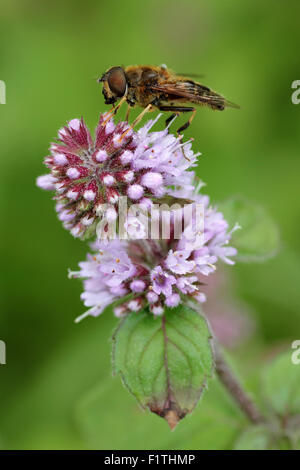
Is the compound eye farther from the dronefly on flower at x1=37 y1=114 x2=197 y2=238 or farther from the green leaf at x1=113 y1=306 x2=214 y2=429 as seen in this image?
the green leaf at x1=113 y1=306 x2=214 y2=429

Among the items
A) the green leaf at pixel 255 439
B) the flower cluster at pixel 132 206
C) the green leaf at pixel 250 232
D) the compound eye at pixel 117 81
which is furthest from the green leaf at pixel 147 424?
the compound eye at pixel 117 81

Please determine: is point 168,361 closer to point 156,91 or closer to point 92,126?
point 156,91

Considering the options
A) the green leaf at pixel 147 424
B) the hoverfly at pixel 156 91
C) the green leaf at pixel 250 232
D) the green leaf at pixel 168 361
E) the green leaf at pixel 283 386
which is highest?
the hoverfly at pixel 156 91

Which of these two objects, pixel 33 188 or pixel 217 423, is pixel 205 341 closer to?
pixel 217 423

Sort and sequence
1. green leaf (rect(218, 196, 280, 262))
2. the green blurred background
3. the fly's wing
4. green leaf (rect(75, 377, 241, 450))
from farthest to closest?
the green blurred background, green leaf (rect(75, 377, 241, 450)), green leaf (rect(218, 196, 280, 262)), the fly's wing

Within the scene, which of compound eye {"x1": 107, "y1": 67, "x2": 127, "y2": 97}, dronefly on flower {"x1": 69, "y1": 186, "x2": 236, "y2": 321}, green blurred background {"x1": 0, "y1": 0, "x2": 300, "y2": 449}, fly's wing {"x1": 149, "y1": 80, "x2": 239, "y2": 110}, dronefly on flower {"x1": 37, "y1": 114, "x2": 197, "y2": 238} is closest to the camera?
dronefly on flower {"x1": 37, "y1": 114, "x2": 197, "y2": 238}

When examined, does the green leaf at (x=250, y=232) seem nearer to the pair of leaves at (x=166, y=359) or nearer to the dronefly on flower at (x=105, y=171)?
the pair of leaves at (x=166, y=359)

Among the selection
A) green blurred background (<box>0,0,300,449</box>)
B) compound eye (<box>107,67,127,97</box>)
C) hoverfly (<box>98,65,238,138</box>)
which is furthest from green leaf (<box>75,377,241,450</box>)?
compound eye (<box>107,67,127,97</box>)
